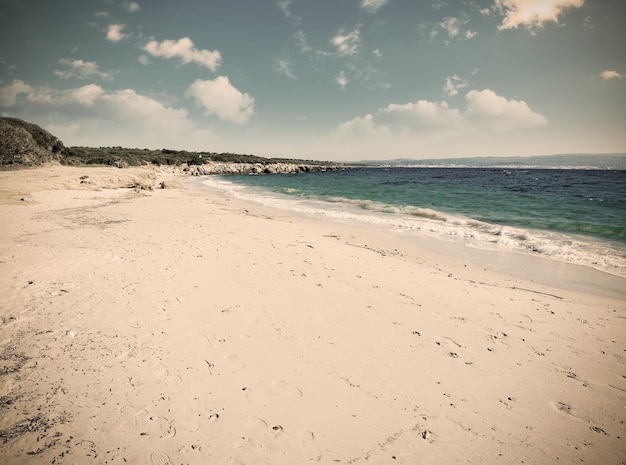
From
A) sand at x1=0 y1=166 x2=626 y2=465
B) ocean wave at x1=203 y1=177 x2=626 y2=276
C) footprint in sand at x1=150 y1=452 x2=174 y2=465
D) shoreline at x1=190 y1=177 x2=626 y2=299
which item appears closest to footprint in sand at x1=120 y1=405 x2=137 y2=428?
sand at x1=0 y1=166 x2=626 y2=465

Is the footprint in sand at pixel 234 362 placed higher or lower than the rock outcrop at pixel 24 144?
lower

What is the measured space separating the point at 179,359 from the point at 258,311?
5.55ft

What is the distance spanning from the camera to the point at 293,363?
13.3 feet

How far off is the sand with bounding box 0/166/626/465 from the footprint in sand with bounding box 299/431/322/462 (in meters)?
0.01

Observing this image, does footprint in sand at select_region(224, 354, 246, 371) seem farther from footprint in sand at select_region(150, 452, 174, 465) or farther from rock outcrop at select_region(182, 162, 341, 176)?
rock outcrop at select_region(182, 162, 341, 176)

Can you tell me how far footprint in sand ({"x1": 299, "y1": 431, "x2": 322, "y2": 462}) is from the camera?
2.79 meters

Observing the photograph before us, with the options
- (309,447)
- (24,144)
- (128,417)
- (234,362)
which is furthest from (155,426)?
(24,144)

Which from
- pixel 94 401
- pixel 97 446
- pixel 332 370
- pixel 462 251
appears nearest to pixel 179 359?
pixel 94 401

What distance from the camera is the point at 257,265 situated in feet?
25.0

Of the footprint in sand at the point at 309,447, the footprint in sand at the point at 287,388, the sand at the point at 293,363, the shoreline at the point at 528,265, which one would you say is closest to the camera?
the footprint in sand at the point at 309,447

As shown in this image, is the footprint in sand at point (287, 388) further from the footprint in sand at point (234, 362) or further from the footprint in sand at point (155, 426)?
the footprint in sand at point (155, 426)

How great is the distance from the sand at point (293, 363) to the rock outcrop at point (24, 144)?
81.1 ft

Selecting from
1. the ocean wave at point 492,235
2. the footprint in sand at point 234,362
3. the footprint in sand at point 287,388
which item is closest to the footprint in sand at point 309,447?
the footprint in sand at point 287,388

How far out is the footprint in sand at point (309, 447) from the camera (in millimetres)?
2793
